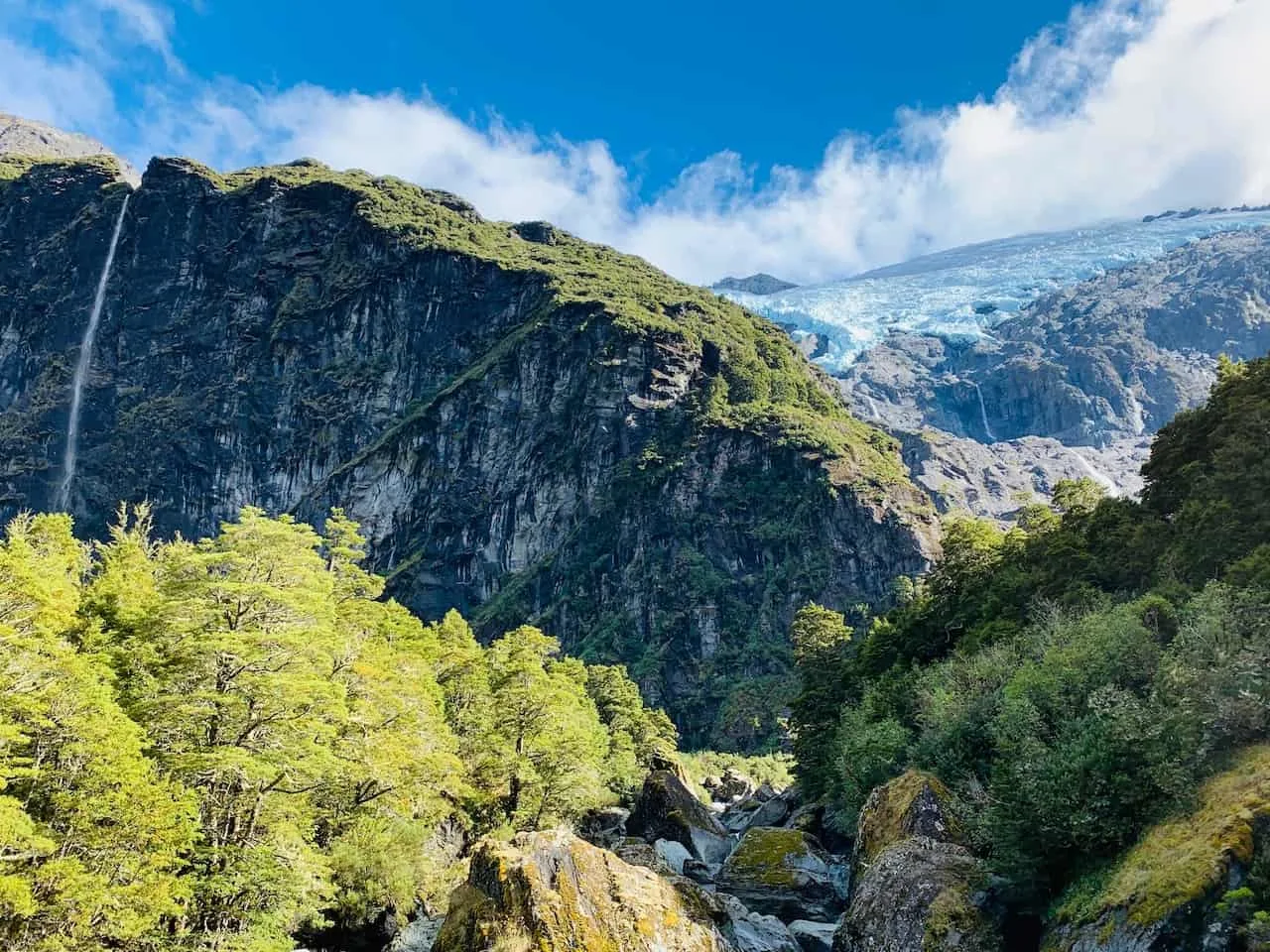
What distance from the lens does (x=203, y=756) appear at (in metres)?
21.8

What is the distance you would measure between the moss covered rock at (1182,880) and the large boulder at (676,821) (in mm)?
34589

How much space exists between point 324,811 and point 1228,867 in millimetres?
28937

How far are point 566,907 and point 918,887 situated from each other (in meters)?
10.9

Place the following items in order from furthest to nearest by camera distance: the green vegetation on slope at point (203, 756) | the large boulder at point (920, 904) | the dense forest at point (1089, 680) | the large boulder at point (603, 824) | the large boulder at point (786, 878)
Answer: the large boulder at point (603, 824)
the large boulder at point (786, 878)
the large boulder at point (920, 904)
the dense forest at point (1089, 680)
the green vegetation on slope at point (203, 756)

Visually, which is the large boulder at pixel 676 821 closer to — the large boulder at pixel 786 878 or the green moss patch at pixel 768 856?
the green moss patch at pixel 768 856

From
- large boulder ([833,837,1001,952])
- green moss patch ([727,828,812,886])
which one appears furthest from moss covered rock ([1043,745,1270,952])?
green moss patch ([727,828,812,886])

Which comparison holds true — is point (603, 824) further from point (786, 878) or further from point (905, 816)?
point (905, 816)

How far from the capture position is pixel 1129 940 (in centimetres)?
1738

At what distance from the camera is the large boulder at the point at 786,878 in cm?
3600

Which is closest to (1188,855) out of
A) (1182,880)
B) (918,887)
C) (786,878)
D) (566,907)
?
(1182,880)

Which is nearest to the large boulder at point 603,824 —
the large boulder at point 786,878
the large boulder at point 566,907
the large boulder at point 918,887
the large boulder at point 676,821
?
the large boulder at point 676,821

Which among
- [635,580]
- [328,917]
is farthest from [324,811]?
[635,580]

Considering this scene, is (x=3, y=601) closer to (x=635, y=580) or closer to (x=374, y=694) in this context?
(x=374, y=694)

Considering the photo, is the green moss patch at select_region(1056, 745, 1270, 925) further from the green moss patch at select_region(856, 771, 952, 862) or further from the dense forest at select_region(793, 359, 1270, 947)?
the green moss patch at select_region(856, 771, 952, 862)
